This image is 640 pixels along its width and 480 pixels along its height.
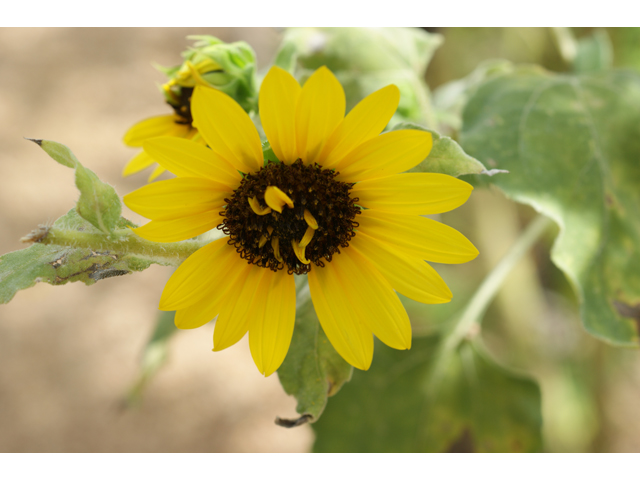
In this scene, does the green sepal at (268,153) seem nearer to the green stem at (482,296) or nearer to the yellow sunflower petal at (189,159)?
the yellow sunflower petal at (189,159)

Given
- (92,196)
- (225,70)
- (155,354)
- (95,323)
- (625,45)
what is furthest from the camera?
(95,323)

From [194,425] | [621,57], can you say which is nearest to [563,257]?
[621,57]

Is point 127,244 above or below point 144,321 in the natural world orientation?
above

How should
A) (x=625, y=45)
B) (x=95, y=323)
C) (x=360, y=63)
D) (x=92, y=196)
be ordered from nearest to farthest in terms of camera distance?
(x=92, y=196) < (x=360, y=63) < (x=625, y=45) < (x=95, y=323)

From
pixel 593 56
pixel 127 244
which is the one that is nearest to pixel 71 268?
pixel 127 244

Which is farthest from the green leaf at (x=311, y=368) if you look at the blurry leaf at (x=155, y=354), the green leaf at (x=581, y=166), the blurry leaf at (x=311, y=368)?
the blurry leaf at (x=155, y=354)

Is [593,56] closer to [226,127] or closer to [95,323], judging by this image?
[226,127]

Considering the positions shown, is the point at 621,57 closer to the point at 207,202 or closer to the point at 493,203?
the point at 493,203
